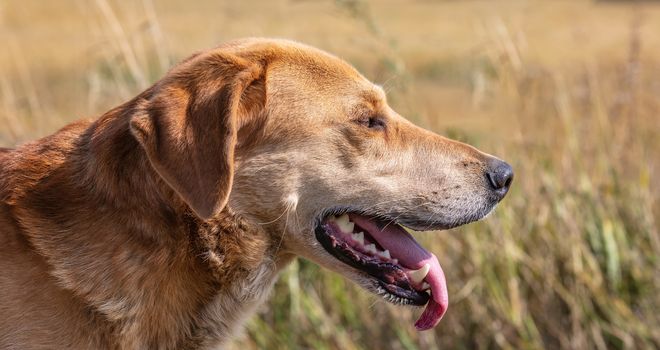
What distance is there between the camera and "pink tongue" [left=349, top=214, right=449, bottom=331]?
342 cm

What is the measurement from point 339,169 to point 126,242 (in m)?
0.75

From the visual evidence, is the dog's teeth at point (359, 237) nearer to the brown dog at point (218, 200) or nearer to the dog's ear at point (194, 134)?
the brown dog at point (218, 200)

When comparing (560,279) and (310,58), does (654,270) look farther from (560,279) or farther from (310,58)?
(310,58)

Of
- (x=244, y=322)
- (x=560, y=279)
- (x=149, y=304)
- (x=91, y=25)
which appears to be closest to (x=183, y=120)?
(x=149, y=304)

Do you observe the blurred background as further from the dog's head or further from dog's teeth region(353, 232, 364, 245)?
dog's teeth region(353, 232, 364, 245)

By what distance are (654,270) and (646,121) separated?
1619 millimetres

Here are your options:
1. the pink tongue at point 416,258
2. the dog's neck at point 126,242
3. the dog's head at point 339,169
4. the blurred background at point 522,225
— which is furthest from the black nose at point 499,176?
the blurred background at point 522,225

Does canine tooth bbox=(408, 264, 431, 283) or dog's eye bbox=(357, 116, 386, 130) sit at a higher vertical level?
dog's eye bbox=(357, 116, 386, 130)

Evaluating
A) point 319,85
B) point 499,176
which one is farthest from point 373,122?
point 499,176

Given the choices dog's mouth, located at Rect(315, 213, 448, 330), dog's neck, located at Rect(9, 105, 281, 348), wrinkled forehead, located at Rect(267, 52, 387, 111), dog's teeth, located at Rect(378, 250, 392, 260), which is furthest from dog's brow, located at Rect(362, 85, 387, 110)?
dog's neck, located at Rect(9, 105, 281, 348)

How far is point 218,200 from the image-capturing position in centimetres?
294

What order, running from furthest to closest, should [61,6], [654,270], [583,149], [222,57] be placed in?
[61,6] < [583,149] < [654,270] < [222,57]

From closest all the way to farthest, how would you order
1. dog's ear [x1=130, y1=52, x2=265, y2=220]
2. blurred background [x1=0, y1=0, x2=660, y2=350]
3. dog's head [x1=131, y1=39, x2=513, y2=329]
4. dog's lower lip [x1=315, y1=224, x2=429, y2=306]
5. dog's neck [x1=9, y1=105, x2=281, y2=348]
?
dog's ear [x1=130, y1=52, x2=265, y2=220] → dog's neck [x1=9, y1=105, x2=281, y2=348] → dog's head [x1=131, y1=39, x2=513, y2=329] → dog's lower lip [x1=315, y1=224, x2=429, y2=306] → blurred background [x1=0, y1=0, x2=660, y2=350]

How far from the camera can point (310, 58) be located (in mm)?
3428
